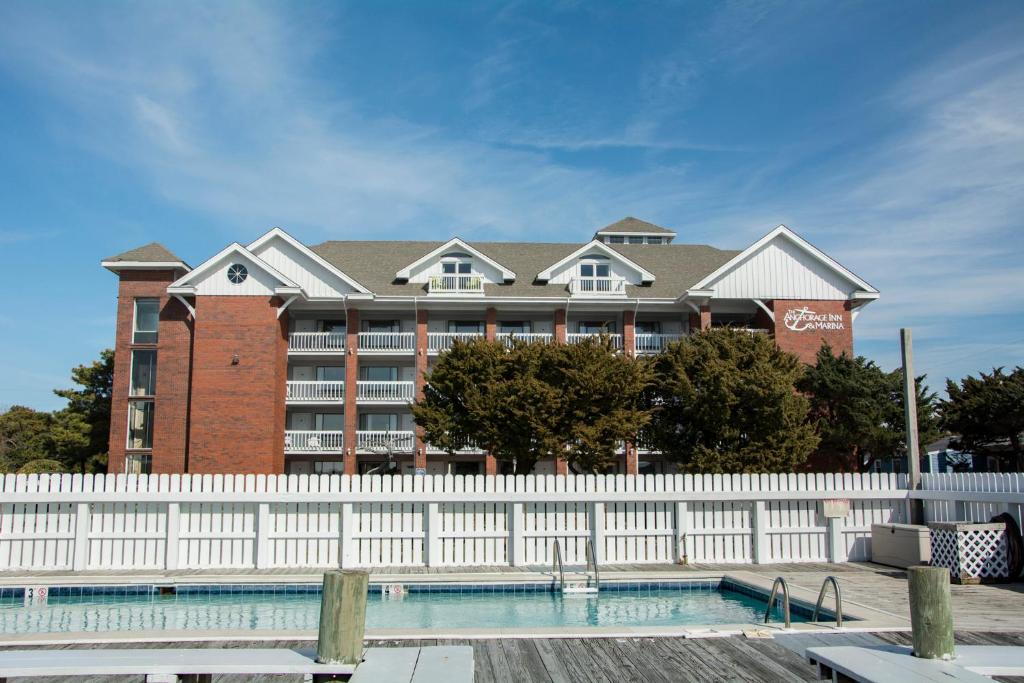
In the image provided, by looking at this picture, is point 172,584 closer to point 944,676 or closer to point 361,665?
point 361,665

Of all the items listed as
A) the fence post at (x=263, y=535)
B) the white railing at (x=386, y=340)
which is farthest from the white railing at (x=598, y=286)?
the fence post at (x=263, y=535)

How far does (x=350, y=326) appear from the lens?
115ft

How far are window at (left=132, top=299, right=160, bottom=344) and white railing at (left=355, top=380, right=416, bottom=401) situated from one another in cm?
895

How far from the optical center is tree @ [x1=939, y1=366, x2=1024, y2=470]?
32.9 meters

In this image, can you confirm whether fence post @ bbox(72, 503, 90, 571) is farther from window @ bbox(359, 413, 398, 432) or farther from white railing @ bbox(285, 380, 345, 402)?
window @ bbox(359, 413, 398, 432)

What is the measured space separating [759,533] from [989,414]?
21242 millimetres

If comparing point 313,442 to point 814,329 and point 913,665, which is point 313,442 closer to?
point 814,329

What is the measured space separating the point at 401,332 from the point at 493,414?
13.2 m

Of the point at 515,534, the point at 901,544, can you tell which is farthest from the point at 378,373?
the point at 901,544

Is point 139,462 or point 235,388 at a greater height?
point 235,388

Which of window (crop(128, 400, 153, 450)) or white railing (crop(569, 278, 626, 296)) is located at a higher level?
white railing (crop(569, 278, 626, 296))

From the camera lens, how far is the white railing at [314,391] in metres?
34.6

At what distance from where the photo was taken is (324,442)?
34.6 meters

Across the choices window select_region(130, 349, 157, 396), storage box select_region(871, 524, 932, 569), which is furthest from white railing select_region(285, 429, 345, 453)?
storage box select_region(871, 524, 932, 569)
